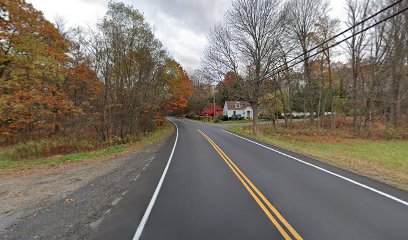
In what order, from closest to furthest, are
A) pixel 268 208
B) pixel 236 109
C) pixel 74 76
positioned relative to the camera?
pixel 268 208 → pixel 74 76 → pixel 236 109

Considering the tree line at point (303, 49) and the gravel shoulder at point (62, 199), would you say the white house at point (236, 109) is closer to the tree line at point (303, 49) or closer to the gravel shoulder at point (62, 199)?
the tree line at point (303, 49)

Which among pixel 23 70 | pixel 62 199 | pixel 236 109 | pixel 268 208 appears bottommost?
pixel 62 199

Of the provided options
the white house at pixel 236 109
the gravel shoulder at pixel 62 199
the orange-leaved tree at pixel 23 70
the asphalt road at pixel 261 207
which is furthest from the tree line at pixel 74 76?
the white house at pixel 236 109

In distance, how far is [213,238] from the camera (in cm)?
432

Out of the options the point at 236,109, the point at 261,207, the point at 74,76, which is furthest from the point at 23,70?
the point at 236,109

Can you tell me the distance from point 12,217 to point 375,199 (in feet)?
31.3

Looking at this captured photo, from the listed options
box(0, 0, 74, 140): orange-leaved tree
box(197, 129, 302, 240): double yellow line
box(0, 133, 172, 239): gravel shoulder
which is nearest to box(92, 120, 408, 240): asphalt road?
box(197, 129, 302, 240): double yellow line

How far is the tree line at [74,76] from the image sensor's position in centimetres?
1562

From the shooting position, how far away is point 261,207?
5590 mm

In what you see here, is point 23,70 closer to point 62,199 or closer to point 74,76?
point 74,76

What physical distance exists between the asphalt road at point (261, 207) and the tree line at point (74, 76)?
12408 mm

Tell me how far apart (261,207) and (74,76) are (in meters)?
22.2

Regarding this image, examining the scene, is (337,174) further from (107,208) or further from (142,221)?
(107,208)

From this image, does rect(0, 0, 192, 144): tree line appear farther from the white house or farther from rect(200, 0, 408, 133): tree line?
the white house
